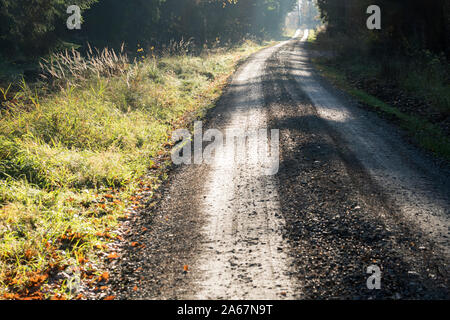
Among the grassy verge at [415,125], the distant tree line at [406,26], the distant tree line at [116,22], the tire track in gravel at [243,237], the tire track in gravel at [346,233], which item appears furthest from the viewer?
the distant tree line at [116,22]

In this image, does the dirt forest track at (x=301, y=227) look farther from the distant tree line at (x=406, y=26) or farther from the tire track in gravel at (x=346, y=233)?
the distant tree line at (x=406, y=26)

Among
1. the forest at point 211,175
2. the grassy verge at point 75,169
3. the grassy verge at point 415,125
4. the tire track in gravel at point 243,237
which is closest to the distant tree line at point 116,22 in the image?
the forest at point 211,175

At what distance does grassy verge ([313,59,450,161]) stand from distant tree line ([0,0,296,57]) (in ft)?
43.6

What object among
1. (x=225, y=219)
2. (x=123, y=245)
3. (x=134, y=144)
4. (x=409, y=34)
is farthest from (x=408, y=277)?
(x=409, y=34)

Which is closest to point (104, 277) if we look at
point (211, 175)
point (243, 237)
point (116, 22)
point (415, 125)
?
point (243, 237)

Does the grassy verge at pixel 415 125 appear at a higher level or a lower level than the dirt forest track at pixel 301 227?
higher

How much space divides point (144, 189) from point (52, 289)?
2.55 metres

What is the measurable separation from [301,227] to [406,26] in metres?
15.1

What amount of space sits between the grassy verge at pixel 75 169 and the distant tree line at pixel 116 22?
6193 mm

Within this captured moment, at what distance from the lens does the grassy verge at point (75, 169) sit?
3795mm

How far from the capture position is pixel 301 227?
4.24 meters

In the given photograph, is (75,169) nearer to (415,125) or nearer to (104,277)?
(104,277)

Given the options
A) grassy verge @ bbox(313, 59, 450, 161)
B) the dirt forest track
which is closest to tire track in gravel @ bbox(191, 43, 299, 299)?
the dirt forest track

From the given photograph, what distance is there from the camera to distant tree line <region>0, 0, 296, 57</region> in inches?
541
